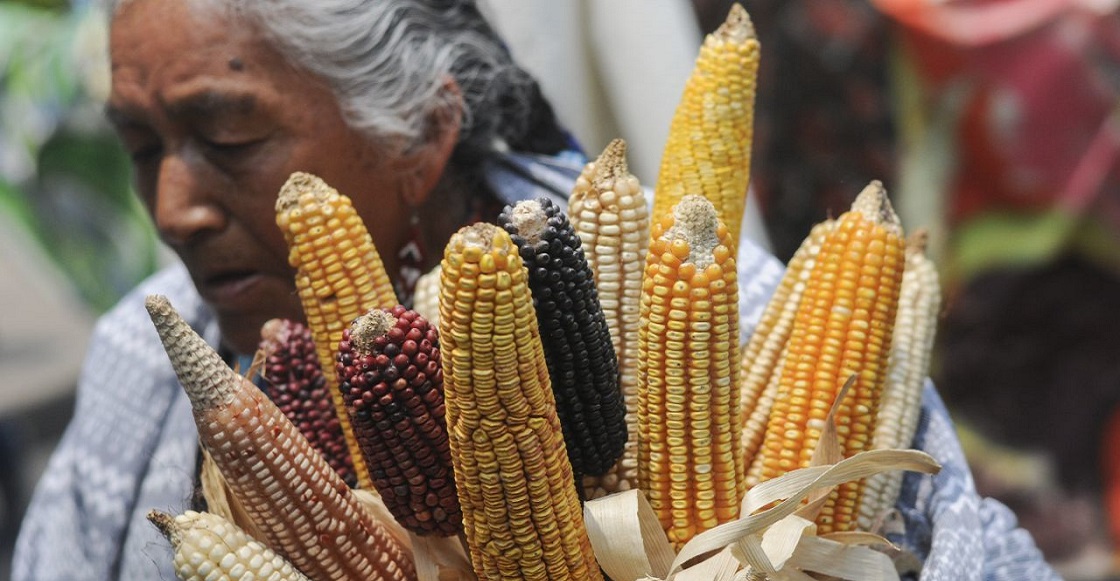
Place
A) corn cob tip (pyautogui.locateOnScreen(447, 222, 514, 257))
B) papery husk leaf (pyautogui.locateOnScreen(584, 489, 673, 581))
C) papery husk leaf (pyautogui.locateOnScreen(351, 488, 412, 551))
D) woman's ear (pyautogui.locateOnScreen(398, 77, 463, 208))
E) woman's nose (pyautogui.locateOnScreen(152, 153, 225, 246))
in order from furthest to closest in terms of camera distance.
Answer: woman's ear (pyautogui.locateOnScreen(398, 77, 463, 208)) → woman's nose (pyautogui.locateOnScreen(152, 153, 225, 246)) → papery husk leaf (pyautogui.locateOnScreen(351, 488, 412, 551)) → papery husk leaf (pyautogui.locateOnScreen(584, 489, 673, 581)) → corn cob tip (pyautogui.locateOnScreen(447, 222, 514, 257))

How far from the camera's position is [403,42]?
4.12 feet

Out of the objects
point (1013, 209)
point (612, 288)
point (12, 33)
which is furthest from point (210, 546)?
point (12, 33)

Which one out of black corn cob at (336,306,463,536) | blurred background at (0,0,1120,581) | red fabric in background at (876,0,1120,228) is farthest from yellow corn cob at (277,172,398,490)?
red fabric in background at (876,0,1120,228)

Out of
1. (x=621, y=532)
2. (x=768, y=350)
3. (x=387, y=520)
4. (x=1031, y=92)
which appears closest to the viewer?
(x=621, y=532)

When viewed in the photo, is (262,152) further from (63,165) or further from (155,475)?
(63,165)

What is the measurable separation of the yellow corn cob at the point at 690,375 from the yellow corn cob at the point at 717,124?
0.20 m

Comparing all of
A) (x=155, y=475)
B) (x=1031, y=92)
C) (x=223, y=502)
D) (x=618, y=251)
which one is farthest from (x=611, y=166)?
(x=1031, y=92)

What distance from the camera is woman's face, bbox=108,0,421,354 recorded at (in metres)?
1.11

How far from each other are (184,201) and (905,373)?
0.78 metres

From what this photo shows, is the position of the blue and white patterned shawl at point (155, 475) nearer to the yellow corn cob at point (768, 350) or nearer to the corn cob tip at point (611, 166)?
the yellow corn cob at point (768, 350)

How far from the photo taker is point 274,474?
81 centimetres

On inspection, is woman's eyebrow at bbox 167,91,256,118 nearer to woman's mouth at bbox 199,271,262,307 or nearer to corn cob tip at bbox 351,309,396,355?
woman's mouth at bbox 199,271,262,307

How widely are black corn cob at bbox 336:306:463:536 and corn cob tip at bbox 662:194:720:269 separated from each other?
0.68 ft

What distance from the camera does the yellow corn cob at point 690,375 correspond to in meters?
0.79
